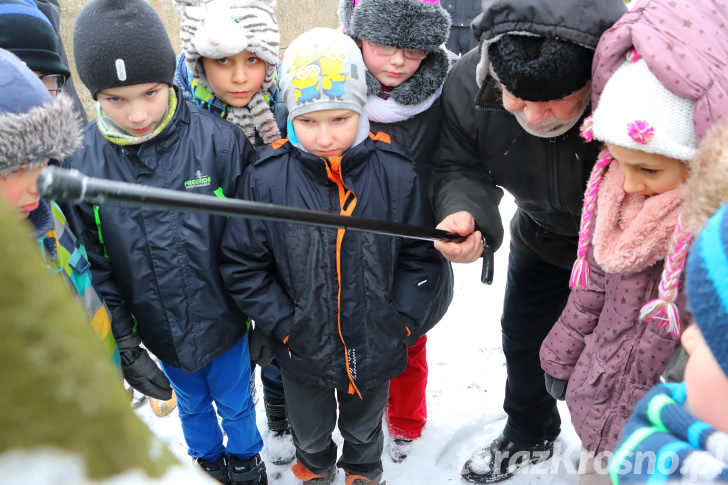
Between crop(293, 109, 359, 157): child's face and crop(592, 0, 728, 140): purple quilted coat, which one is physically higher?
crop(592, 0, 728, 140): purple quilted coat

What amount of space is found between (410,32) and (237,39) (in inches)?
26.1

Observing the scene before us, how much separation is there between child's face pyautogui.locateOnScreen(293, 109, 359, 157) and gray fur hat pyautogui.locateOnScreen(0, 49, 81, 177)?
725 mm

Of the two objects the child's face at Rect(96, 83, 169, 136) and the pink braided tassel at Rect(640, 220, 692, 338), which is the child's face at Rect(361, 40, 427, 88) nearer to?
the child's face at Rect(96, 83, 169, 136)

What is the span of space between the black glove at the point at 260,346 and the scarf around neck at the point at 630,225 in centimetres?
129

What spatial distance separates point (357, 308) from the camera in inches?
71.9

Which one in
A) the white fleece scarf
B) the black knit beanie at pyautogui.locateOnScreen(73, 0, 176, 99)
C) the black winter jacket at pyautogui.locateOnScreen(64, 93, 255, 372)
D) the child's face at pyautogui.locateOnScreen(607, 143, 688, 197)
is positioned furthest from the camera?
the white fleece scarf

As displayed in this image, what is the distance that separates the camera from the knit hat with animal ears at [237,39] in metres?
1.95

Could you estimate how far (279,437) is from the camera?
262 cm

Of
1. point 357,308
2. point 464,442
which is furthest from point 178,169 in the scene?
point 464,442

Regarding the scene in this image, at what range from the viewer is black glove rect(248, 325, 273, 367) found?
209 cm

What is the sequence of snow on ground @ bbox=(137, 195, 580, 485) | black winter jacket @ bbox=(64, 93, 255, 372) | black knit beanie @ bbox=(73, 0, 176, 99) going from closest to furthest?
black knit beanie @ bbox=(73, 0, 176, 99) < black winter jacket @ bbox=(64, 93, 255, 372) < snow on ground @ bbox=(137, 195, 580, 485)

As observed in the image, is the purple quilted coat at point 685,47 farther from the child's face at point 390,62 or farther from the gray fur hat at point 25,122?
the gray fur hat at point 25,122

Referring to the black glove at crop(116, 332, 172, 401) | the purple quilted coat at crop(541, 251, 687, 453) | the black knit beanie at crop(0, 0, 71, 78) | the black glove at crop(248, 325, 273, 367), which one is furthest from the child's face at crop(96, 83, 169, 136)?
the purple quilted coat at crop(541, 251, 687, 453)

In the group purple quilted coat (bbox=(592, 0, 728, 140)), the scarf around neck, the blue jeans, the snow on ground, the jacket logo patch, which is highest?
purple quilted coat (bbox=(592, 0, 728, 140))
